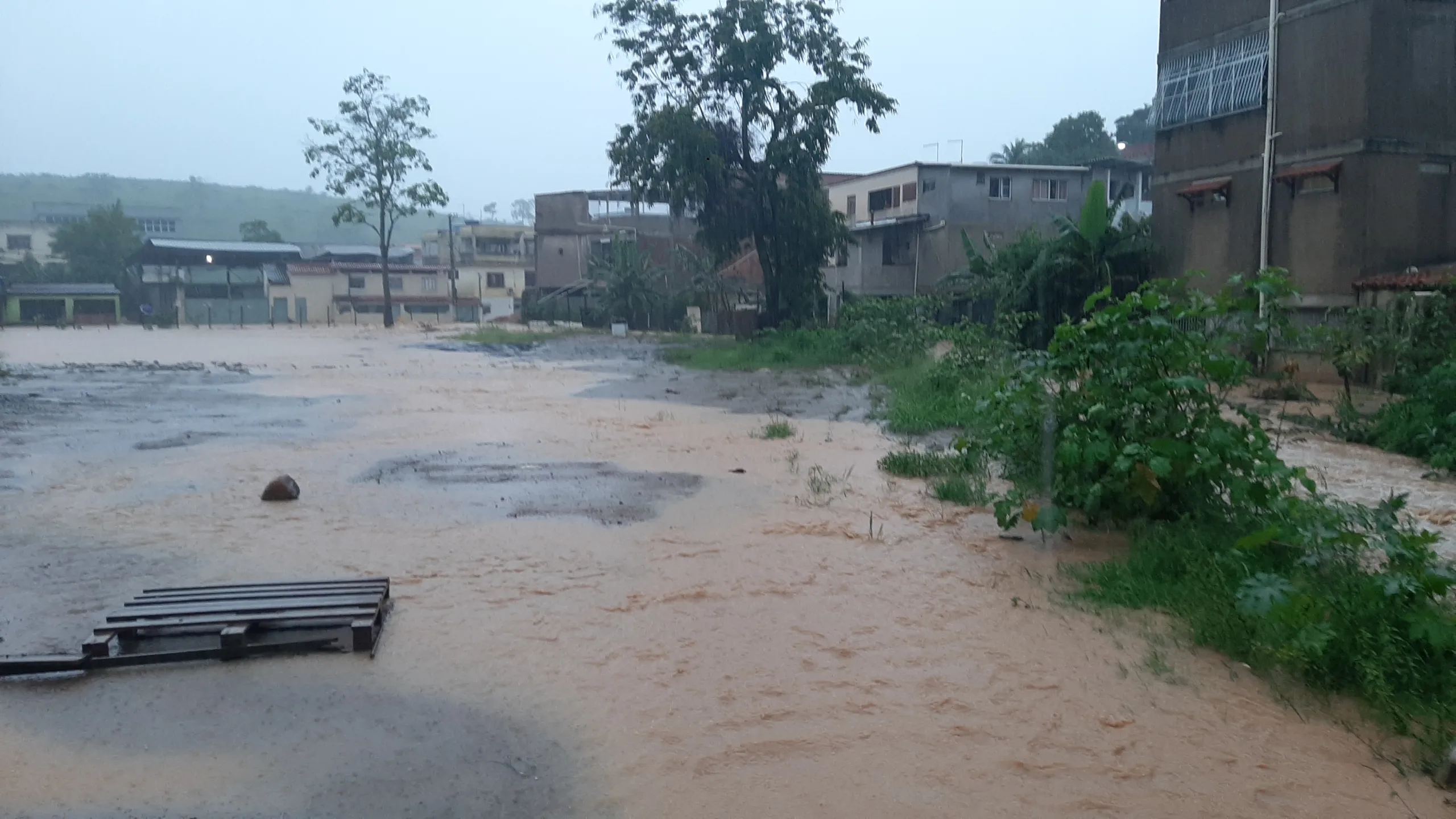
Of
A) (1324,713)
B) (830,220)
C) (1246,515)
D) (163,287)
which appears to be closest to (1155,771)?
(1324,713)

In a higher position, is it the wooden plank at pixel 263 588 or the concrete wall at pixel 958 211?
the concrete wall at pixel 958 211

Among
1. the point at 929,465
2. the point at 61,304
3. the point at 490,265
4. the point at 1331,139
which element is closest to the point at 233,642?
the point at 929,465

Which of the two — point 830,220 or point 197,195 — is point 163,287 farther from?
point 197,195

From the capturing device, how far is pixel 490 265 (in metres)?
63.0

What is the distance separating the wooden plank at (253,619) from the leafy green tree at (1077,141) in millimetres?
48056

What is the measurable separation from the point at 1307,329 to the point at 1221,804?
6247 millimetres

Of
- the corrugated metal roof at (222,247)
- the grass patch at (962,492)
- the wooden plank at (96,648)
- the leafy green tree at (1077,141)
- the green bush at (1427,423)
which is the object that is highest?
Answer: the leafy green tree at (1077,141)

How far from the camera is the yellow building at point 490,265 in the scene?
6019cm

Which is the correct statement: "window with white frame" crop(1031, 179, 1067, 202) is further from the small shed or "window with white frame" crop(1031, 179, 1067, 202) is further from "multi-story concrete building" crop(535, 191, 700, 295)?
the small shed

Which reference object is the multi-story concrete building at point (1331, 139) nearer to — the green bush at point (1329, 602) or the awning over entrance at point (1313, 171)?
the awning over entrance at point (1313, 171)

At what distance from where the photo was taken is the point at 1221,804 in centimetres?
430

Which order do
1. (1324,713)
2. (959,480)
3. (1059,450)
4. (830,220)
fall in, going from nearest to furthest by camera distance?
1. (1324,713)
2. (1059,450)
3. (959,480)
4. (830,220)

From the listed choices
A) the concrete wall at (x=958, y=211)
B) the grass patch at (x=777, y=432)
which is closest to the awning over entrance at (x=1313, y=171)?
the grass patch at (x=777, y=432)

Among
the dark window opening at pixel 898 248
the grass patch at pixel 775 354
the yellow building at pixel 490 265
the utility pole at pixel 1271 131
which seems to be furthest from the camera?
the yellow building at pixel 490 265
